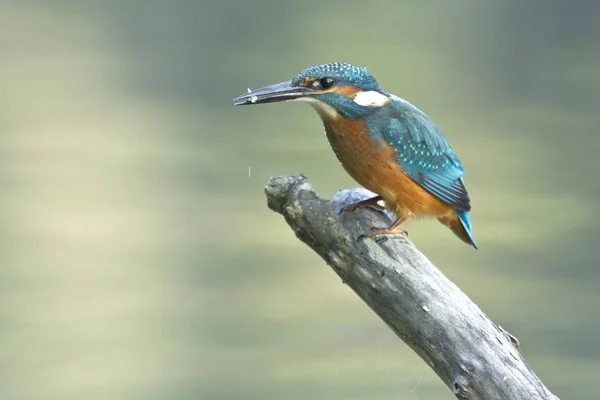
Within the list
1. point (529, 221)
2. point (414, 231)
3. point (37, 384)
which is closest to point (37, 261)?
point (37, 384)

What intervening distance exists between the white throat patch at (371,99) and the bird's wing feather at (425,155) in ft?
0.13

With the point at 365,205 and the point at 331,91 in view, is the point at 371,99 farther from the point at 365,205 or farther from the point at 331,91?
the point at 365,205


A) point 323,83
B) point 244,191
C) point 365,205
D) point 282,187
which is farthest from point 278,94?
point 244,191

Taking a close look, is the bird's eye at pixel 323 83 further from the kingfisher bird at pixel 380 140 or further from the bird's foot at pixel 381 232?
the bird's foot at pixel 381 232

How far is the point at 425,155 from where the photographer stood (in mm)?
2980

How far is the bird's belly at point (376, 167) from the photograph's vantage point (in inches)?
115

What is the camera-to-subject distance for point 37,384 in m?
5.20

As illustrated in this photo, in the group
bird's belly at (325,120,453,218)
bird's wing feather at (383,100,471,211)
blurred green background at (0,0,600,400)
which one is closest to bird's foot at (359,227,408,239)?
bird's belly at (325,120,453,218)

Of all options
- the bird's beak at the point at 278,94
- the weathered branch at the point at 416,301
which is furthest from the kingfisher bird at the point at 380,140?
the weathered branch at the point at 416,301

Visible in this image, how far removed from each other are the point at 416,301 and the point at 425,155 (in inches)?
21.9

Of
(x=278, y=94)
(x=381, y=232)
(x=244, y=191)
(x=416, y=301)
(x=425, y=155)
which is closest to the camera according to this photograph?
(x=416, y=301)

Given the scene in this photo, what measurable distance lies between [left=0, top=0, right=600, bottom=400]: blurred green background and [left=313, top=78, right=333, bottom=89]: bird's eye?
2390mm

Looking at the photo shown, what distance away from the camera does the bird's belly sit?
2926mm

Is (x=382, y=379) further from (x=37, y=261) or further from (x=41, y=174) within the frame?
(x=41, y=174)
